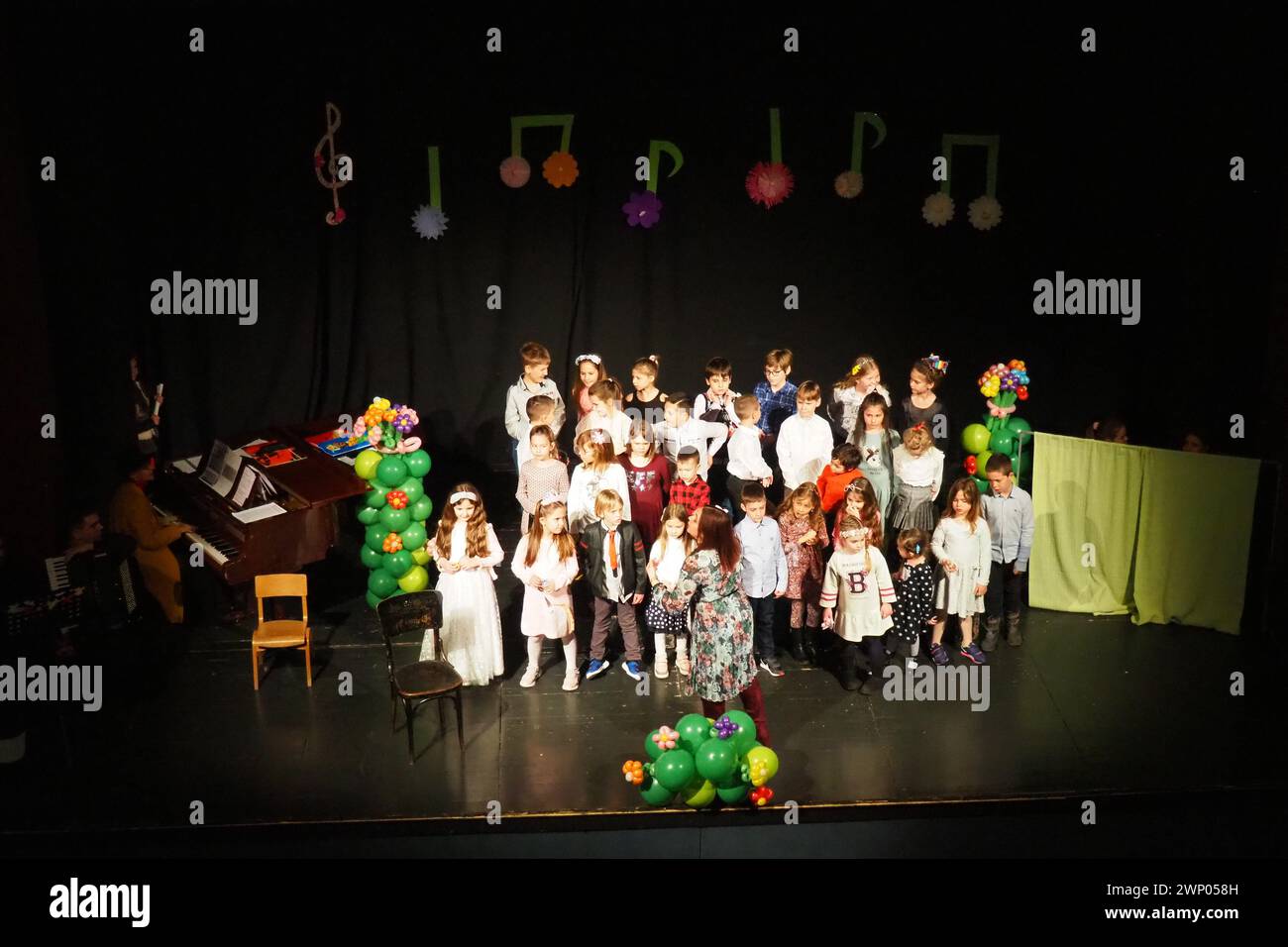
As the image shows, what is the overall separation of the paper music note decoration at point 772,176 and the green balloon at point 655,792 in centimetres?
517

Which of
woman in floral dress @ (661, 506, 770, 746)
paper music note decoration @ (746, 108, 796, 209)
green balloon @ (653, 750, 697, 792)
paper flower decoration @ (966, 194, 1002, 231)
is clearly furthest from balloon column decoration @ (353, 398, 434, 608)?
paper flower decoration @ (966, 194, 1002, 231)

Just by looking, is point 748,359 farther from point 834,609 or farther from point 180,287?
point 180,287

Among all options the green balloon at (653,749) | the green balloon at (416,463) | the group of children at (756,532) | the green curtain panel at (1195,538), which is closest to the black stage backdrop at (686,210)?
the green curtain panel at (1195,538)

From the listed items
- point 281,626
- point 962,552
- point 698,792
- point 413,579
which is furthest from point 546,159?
point 698,792

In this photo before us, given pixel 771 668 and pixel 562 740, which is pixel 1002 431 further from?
pixel 562 740

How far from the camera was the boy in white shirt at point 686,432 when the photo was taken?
9.04 m

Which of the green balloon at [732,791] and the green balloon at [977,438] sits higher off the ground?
the green balloon at [977,438]

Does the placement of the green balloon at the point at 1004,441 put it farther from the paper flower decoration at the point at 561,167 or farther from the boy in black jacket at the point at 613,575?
the paper flower decoration at the point at 561,167

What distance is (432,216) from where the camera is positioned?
1059cm

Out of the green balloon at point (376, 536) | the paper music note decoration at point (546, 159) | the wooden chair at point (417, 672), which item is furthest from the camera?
the paper music note decoration at point (546, 159)

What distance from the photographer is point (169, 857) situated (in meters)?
7.10

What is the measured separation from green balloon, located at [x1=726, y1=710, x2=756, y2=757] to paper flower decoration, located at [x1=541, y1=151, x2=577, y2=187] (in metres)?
4.85

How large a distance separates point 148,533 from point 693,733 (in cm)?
383

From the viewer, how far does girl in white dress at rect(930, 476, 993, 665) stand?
8.24 metres
